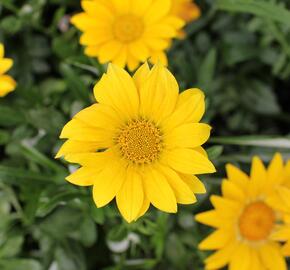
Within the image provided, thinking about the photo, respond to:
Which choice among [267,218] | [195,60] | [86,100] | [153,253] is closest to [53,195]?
[86,100]

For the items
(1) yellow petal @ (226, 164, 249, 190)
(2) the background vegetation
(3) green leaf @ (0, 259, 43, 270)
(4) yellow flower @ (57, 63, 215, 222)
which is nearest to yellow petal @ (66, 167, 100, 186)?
(4) yellow flower @ (57, 63, 215, 222)

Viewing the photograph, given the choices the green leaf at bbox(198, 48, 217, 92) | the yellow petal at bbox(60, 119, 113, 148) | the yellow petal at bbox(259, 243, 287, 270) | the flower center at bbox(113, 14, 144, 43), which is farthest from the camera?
the green leaf at bbox(198, 48, 217, 92)

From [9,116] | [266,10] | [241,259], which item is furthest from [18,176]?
[266,10]

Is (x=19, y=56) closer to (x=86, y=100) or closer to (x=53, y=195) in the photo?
(x=86, y=100)

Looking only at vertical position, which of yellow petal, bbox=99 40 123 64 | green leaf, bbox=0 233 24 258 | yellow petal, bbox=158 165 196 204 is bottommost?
green leaf, bbox=0 233 24 258

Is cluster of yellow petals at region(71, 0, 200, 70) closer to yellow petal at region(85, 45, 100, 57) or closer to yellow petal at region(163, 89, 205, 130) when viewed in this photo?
yellow petal at region(85, 45, 100, 57)

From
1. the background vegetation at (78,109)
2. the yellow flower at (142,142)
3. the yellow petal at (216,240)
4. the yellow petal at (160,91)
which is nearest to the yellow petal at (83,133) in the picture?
the yellow flower at (142,142)

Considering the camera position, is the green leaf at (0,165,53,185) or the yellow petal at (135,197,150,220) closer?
the yellow petal at (135,197,150,220)

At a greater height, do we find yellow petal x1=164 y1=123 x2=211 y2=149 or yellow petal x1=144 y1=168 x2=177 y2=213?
yellow petal x1=164 y1=123 x2=211 y2=149
